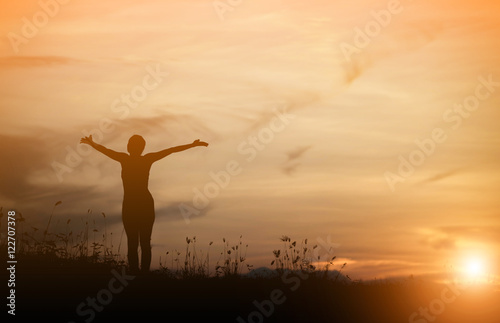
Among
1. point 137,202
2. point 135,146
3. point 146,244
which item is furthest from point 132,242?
point 135,146

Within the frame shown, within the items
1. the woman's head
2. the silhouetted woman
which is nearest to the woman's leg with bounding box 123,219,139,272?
the silhouetted woman

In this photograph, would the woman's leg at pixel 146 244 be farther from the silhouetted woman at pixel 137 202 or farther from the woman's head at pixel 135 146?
the woman's head at pixel 135 146

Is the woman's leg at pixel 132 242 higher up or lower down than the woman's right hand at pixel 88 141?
lower down

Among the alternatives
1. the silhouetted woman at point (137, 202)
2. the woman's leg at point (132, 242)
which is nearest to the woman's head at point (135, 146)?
the silhouetted woman at point (137, 202)

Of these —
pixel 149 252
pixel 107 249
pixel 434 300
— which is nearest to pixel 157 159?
pixel 149 252

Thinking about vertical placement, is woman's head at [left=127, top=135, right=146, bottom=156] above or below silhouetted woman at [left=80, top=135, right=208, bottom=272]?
above

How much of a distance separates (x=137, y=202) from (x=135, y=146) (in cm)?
119

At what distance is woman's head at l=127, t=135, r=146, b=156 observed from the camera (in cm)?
1405

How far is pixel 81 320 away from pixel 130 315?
0.87m

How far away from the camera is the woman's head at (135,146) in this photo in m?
14.0

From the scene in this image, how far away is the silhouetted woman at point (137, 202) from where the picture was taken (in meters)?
14.0

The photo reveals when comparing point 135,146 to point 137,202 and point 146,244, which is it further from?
point 146,244

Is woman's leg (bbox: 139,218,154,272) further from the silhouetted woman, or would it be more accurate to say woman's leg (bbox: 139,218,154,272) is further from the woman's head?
the woman's head

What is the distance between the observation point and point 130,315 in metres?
11.5
